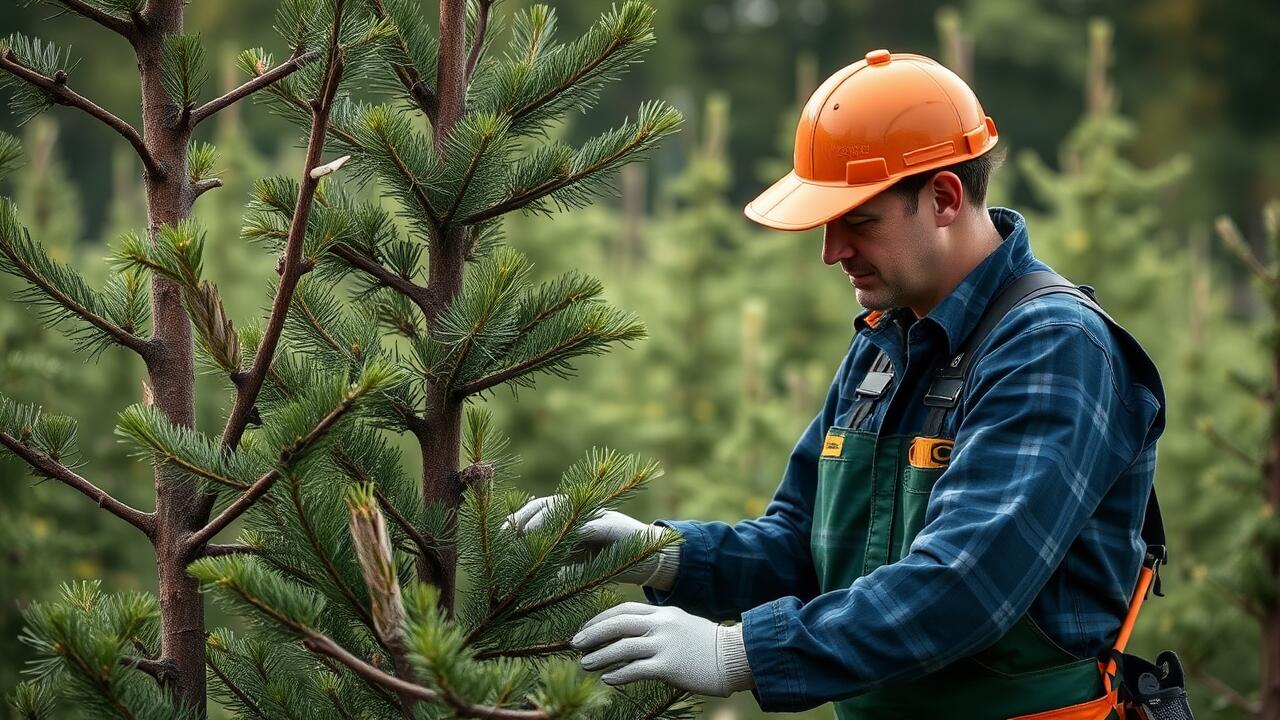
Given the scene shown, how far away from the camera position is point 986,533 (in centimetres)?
215

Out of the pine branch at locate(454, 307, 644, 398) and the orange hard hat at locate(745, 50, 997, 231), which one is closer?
the pine branch at locate(454, 307, 644, 398)

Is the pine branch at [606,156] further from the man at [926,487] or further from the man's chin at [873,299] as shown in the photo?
the man's chin at [873,299]

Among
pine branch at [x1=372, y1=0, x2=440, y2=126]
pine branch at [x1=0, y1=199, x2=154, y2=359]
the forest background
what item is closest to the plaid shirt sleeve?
the forest background

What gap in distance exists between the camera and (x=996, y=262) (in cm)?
259

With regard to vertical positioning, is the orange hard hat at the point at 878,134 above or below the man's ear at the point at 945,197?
above

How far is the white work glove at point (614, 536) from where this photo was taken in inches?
94.3

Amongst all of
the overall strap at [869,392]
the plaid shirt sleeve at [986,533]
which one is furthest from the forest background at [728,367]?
the plaid shirt sleeve at [986,533]

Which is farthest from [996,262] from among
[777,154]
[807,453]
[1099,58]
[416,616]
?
[777,154]

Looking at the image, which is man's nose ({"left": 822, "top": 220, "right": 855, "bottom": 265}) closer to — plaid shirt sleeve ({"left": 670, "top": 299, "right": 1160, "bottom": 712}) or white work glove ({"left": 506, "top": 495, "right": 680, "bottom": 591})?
plaid shirt sleeve ({"left": 670, "top": 299, "right": 1160, "bottom": 712})

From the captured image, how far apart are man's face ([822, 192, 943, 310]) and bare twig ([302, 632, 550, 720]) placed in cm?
117

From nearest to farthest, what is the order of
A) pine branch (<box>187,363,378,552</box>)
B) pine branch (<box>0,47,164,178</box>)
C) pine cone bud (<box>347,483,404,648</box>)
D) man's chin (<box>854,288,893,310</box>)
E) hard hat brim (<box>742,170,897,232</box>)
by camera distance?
pine cone bud (<box>347,483,404,648</box>), pine branch (<box>187,363,378,552</box>), pine branch (<box>0,47,164,178</box>), hard hat brim (<box>742,170,897,232</box>), man's chin (<box>854,288,893,310</box>)

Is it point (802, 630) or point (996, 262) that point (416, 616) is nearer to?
point (802, 630)

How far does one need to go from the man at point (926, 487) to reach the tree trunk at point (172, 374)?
0.63 metres

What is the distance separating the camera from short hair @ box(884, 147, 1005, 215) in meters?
2.55
